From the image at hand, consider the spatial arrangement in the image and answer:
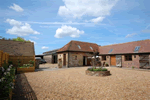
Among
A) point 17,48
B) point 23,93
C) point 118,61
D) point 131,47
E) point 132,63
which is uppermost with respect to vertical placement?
point 131,47

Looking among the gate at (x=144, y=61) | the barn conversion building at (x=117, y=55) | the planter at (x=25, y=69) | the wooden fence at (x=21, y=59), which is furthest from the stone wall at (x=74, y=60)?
the gate at (x=144, y=61)

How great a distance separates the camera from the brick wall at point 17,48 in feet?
50.7

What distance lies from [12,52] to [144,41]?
71.2 feet

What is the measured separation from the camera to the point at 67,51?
63.4 feet

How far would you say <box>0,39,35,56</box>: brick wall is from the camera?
15.4 meters

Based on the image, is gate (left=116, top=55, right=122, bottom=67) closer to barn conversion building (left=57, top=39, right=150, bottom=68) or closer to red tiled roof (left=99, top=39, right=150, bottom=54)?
barn conversion building (left=57, top=39, right=150, bottom=68)

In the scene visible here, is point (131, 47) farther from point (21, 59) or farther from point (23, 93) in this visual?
point (23, 93)

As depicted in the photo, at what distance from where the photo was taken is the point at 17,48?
16422 mm

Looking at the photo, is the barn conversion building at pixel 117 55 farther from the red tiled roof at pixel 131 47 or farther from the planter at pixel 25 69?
the planter at pixel 25 69

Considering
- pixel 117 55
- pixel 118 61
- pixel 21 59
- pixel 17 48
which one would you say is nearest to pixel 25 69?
pixel 21 59

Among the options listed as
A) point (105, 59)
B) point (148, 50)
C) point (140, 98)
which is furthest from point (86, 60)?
point (140, 98)

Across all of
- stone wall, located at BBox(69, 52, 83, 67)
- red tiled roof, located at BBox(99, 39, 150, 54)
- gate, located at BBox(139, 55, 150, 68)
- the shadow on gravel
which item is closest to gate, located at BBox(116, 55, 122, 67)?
red tiled roof, located at BBox(99, 39, 150, 54)

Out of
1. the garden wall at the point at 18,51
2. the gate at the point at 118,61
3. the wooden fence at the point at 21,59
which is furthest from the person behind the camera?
the gate at the point at 118,61

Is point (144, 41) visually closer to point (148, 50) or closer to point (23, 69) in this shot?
point (148, 50)
